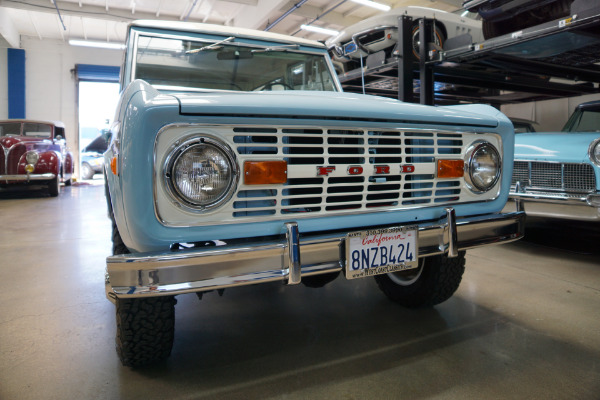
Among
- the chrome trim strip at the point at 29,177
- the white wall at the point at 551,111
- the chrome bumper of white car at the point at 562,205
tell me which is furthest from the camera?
the white wall at the point at 551,111

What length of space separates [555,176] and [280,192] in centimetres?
291

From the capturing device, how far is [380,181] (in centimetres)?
157

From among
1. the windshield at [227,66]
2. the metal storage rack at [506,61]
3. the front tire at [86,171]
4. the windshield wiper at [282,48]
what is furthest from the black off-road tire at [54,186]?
the windshield wiper at [282,48]

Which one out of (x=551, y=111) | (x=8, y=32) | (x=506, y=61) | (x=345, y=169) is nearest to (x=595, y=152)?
(x=506, y=61)

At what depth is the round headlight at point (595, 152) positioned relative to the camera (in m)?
2.98

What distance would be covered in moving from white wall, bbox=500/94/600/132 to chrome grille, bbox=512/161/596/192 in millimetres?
6468

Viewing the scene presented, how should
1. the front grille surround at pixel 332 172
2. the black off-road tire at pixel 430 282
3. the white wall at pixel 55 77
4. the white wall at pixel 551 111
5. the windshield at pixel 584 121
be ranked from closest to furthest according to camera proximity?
the front grille surround at pixel 332 172 < the black off-road tire at pixel 430 282 < the windshield at pixel 584 121 < the white wall at pixel 551 111 < the white wall at pixel 55 77

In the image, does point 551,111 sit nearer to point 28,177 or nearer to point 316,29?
point 316,29

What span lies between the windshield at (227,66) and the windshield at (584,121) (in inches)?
118

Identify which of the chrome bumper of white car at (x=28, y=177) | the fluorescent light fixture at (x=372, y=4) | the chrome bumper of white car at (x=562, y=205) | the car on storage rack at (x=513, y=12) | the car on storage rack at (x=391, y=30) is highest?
the fluorescent light fixture at (x=372, y=4)

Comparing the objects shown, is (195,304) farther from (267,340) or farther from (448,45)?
(448,45)

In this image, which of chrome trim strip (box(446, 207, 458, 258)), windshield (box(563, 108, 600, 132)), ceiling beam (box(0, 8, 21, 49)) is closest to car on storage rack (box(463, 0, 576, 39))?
windshield (box(563, 108, 600, 132))

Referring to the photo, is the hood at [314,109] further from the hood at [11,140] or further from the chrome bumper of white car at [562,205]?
the hood at [11,140]

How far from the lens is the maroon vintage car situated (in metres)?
7.43
